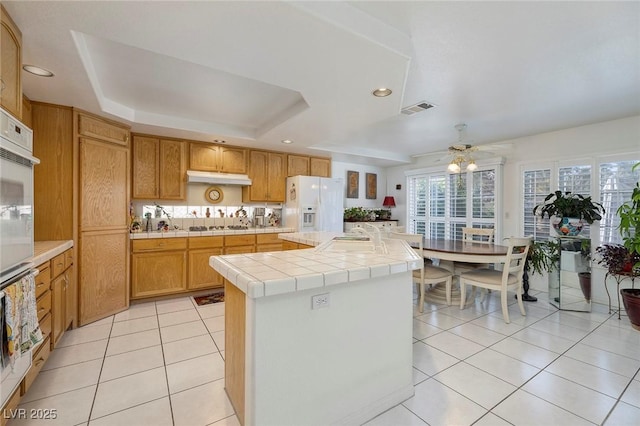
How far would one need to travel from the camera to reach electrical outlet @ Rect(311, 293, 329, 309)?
1484 mm

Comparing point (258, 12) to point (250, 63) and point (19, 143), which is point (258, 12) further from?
point (19, 143)

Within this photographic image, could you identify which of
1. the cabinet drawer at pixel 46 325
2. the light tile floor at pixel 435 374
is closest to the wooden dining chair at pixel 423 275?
the light tile floor at pixel 435 374

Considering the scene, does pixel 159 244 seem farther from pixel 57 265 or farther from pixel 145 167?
pixel 57 265

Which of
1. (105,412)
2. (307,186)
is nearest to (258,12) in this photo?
(105,412)

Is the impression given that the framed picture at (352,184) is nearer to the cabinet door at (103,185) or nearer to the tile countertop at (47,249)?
the cabinet door at (103,185)

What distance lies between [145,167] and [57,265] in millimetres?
1826

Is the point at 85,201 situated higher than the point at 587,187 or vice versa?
the point at 587,187

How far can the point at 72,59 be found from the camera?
1956 millimetres

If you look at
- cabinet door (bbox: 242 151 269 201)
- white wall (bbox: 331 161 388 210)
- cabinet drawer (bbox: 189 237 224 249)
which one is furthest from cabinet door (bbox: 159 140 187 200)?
white wall (bbox: 331 161 388 210)

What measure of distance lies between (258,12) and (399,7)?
823 mm

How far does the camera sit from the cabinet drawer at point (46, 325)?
6.72 feet

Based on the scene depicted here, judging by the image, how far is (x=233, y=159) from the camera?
14.8 ft

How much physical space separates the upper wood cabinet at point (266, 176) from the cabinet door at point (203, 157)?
0.56m

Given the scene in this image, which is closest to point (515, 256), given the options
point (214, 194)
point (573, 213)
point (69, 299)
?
point (573, 213)
